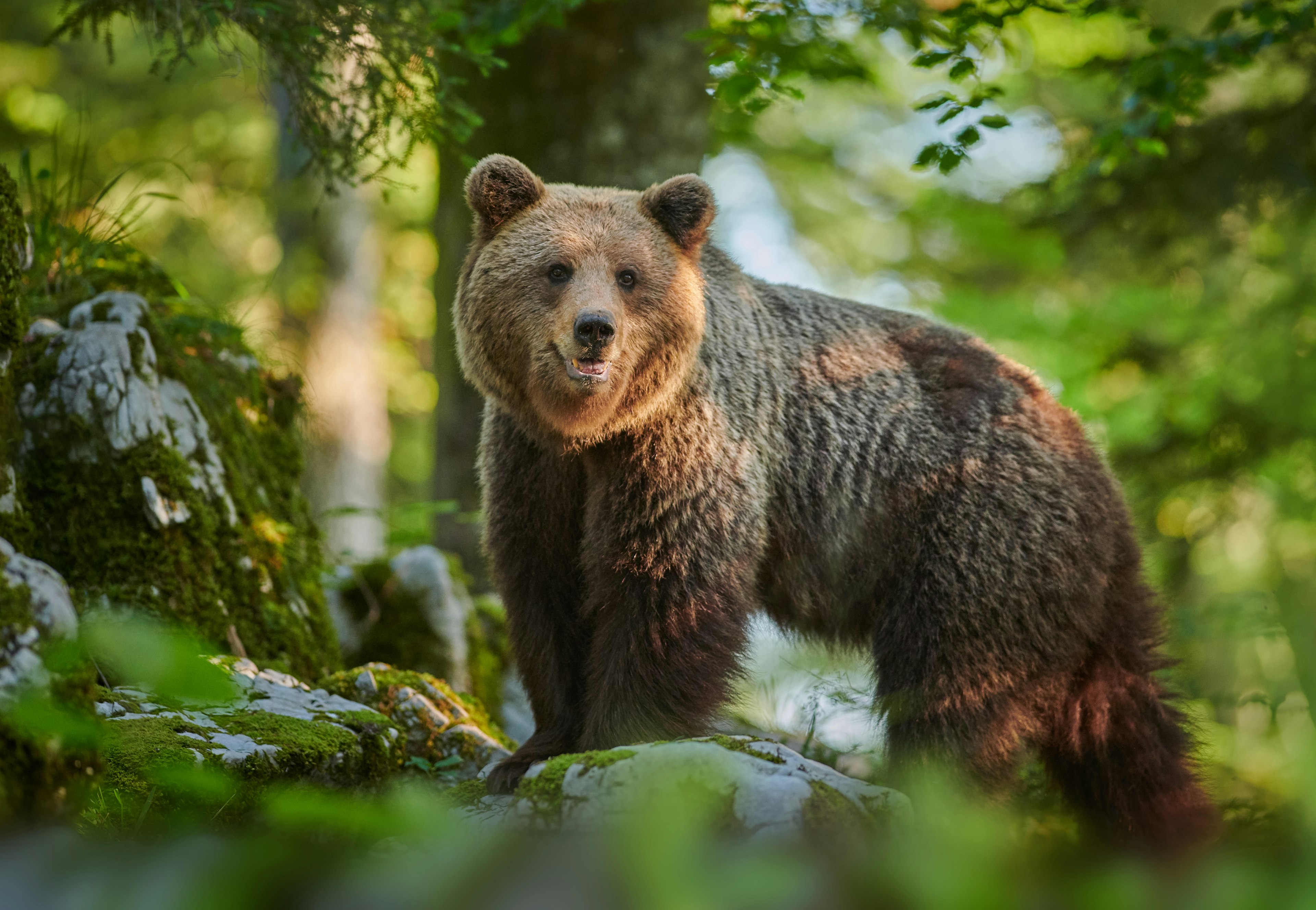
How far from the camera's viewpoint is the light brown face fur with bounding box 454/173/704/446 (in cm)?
501

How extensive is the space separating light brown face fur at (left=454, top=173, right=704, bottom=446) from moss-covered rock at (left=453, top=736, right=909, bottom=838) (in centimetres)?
178

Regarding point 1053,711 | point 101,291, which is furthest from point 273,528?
point 1053,711

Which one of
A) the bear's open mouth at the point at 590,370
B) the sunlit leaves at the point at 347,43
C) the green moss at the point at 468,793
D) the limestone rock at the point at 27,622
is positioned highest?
the sunlit leaves at the point at 347,43

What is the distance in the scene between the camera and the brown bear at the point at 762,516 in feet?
16.5

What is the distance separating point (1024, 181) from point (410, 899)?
1130 centimetres

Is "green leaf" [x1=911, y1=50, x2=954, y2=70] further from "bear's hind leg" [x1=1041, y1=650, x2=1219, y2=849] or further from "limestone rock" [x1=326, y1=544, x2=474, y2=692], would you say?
"limestone rock" [x1=326, y1=544, x2=474, y2=692]

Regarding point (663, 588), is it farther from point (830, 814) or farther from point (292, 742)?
point (292, 742)

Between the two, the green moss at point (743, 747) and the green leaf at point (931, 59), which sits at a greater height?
A: the green leaf at point (931, 59)

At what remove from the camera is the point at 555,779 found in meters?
3.76

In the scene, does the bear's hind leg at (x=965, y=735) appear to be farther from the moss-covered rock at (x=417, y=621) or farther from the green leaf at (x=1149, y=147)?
the green leaf at (x=1149, y=147)

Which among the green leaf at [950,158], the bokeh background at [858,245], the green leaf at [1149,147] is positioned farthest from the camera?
the bokeh background at [858,245]

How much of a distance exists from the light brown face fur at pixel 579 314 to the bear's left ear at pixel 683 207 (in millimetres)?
42

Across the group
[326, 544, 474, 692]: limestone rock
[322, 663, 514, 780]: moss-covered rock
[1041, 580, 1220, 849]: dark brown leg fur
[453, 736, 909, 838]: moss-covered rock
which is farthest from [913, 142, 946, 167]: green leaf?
[326, 544, 474, 692]: limestone rock

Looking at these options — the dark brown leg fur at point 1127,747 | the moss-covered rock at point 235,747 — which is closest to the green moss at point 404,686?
the moss-covered rock at point 235,747
